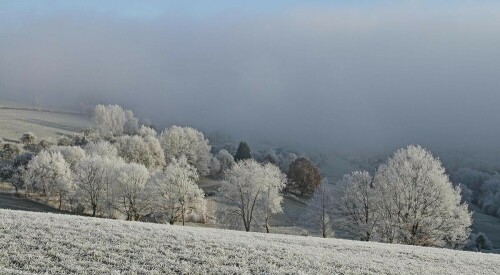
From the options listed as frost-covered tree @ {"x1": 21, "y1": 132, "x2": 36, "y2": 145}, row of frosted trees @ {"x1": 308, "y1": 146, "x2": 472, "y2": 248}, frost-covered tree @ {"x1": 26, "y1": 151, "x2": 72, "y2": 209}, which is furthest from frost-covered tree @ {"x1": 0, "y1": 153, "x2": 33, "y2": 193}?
row of frosted trees @ {"x1": 308, "y1": 146, "x2": 472, "y2": 248}

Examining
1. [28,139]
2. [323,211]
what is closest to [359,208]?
[323,211]

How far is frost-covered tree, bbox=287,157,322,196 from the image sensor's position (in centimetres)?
14850

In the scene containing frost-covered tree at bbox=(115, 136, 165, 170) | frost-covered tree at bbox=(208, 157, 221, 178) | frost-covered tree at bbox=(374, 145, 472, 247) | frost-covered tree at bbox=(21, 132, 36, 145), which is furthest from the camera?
frost-covered tree at bbox=(208, 157, 221, 178)

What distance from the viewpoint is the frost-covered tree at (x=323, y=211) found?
3354 inches

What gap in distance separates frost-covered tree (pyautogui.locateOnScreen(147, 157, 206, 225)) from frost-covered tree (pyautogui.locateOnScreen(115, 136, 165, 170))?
178 ft

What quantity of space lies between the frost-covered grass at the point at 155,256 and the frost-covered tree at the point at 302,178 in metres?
116

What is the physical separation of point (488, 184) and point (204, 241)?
207m

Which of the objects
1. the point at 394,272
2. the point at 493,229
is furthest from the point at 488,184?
the point at 394,272

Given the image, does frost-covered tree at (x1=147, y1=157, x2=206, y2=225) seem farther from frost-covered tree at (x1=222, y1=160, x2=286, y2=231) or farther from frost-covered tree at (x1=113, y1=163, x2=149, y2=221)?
frost-covered tree at (x1=222, y1=160, x2=286, y2=231)

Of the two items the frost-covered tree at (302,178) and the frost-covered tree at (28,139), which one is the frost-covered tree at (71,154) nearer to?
the frost-covered tree at (28,139)

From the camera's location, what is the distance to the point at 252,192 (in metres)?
84.2

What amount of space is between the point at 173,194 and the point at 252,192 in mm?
16244

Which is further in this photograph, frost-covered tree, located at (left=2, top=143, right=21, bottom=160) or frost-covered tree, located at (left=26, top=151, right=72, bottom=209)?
frost-covered tree, located at (left=2, top=143, right=21, bottom=160)

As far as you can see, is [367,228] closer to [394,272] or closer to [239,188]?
[239,188]
